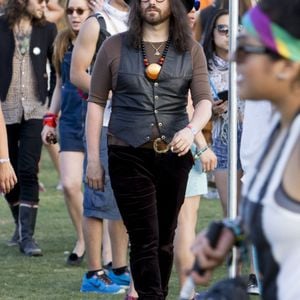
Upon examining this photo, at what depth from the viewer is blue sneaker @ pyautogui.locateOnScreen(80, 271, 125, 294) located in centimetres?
777

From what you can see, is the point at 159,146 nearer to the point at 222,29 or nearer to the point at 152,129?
the point at 152,129

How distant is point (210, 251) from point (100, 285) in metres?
4.30

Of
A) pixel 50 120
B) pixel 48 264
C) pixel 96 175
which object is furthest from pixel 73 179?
pixel 96 175

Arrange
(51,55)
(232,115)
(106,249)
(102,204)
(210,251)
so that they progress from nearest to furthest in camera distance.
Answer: (210,251), (232,115), (102,204), (106,249), (51,55)

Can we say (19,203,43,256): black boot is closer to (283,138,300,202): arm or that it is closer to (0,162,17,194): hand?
(0,162,17,194): hand

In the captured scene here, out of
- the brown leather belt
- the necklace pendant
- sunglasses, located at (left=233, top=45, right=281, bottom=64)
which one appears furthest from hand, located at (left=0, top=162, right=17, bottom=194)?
sunglasses, located at (left=233, top=45, right=281, bottom=64)

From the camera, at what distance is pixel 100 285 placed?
776 centimetres

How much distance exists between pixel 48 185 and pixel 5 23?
4.79 meters

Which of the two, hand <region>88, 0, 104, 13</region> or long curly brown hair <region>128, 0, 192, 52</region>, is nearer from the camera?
long curly brown hair <region>128, 0, 192, 52</region>

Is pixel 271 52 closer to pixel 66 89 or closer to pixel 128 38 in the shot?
pixel 128 38

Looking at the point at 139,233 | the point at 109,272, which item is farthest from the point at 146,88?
the point at 109,272

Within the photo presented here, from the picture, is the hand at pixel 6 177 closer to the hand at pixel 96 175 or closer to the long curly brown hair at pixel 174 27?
the hand at pixel 96 175

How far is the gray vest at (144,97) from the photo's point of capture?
20.3ft

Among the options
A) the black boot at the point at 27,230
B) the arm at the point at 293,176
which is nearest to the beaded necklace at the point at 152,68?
the arm at the point at 293,176
